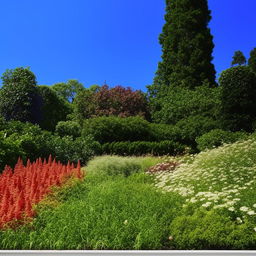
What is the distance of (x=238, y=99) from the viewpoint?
1634 cm

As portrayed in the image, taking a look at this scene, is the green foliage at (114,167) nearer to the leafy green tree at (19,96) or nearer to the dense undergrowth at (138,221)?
the dense undergrowth at (138,221)

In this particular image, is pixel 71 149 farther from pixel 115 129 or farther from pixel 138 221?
pixel 138 221

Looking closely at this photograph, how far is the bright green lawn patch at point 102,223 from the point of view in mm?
4883

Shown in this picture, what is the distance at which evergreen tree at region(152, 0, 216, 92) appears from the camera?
25031 millimetres

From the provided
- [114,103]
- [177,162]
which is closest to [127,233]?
[177,162]

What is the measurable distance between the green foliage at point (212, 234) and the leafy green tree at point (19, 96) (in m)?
16.8

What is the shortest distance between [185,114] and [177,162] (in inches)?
353

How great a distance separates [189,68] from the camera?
25.0 meters

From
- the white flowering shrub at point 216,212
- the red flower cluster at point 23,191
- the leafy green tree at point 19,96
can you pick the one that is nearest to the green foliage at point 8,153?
the red flower cluster at point 23,191

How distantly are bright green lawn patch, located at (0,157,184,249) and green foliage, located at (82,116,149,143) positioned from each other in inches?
421

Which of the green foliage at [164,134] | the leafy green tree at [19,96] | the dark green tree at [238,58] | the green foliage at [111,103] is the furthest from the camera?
the dark green tree at [238,58]

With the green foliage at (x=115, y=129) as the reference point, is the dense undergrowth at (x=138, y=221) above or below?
below

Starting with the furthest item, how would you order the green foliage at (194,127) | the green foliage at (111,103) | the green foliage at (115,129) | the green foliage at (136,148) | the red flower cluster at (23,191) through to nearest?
the green foliage at (111,103), the green foliage at (194,127), the green foliage at (115,129), the green foliage at (136,148), the red flower cluster at (23,191)

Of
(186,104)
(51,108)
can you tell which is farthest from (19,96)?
(186,104)
